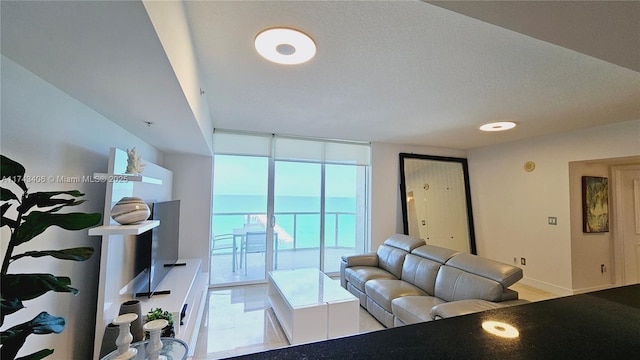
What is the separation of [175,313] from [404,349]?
1.90 m

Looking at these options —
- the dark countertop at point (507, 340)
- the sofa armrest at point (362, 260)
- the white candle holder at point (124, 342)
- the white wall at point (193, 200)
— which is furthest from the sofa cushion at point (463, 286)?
the white wall at point (193, 200)

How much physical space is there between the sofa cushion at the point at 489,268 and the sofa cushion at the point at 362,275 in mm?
894

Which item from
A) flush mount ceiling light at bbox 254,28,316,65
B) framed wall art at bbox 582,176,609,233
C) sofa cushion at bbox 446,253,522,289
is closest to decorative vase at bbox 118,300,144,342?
flush mount ceiling light at bbox 254,28,316,65

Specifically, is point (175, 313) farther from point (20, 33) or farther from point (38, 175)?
point (20, 33)

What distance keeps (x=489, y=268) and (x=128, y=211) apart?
9.49 ft

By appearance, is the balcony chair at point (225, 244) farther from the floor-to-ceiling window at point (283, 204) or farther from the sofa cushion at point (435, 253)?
the sofa cushion at point (435, 253)

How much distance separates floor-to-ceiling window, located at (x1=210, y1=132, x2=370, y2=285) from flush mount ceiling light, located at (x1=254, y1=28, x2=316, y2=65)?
262cm

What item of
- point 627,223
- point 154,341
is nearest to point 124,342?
point 154,341

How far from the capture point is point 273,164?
4434 millimetres

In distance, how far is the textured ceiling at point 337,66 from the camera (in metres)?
0.99

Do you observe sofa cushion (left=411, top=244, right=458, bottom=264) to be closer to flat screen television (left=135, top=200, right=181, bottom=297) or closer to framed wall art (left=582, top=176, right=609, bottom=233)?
framed wall art (left=582, top=176, right=609, bottom=233)

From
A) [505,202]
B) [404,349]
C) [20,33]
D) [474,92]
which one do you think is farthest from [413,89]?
[505,202]

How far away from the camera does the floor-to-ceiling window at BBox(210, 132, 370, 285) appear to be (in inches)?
168

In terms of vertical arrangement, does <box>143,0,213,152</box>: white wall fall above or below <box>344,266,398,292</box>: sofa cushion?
above
